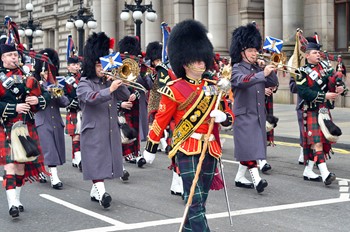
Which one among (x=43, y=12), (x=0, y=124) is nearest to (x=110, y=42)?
(x=0, y=124)

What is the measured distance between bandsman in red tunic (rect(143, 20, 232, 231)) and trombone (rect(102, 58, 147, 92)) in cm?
219

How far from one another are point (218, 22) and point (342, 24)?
20.6 ft

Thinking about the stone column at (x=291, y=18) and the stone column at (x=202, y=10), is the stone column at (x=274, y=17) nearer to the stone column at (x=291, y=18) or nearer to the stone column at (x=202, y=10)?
the stone column at (x=291, y=18)

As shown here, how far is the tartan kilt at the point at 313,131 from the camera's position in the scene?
10242 millimetres

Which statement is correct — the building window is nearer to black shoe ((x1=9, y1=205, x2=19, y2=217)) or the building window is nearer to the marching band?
the marching band

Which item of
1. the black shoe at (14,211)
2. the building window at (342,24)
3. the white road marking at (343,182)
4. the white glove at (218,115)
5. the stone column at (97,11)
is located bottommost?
the white road marking at (343,182)

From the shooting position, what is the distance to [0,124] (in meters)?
8.62

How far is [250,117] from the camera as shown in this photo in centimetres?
996

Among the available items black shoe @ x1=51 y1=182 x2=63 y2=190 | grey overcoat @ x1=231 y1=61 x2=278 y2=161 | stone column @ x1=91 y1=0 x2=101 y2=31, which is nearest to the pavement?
grey overcoat @ x1=231 y1=61 x2=278 y2=161

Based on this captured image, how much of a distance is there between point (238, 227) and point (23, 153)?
8.77ft

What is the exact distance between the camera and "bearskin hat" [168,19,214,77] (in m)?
6.55

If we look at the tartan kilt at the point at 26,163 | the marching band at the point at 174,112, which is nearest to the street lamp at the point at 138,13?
the marching band at the point at 174,112

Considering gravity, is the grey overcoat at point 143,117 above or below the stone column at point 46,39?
below

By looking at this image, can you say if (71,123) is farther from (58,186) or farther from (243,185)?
(243,185)
